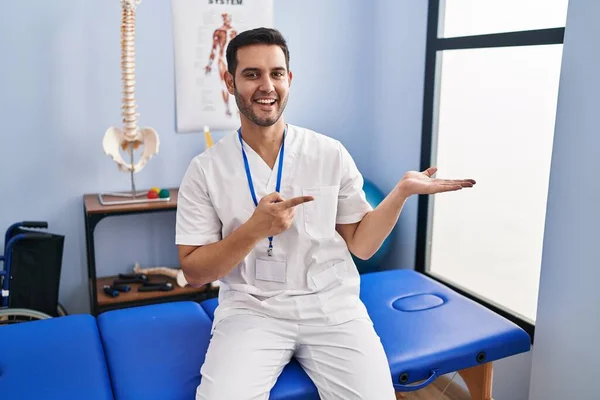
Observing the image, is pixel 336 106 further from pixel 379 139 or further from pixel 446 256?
pixel 446 256

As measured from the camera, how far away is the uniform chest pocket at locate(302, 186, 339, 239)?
1690mm

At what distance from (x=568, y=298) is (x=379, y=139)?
1.53 metres

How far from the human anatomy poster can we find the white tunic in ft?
3.67

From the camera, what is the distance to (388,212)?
1.62 m

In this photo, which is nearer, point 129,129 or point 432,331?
point 432,331

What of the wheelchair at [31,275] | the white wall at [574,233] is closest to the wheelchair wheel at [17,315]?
the wheelchair at [31,275]

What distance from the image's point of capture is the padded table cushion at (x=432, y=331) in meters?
1.63

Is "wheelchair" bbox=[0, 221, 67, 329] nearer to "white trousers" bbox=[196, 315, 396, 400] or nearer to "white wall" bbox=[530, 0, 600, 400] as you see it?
"white trousers" bbox=[196, 315, 396, 400]

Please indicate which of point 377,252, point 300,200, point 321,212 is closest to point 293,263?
point 321,212

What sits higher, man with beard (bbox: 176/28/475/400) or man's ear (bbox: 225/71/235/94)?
man's ear (bbox: 225/71/235/94)

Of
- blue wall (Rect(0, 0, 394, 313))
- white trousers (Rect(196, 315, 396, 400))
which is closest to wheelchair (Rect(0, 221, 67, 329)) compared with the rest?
blue wall (Rect(0, 0, 394, 313))

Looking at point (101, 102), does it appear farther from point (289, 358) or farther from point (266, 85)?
point (289, 358)

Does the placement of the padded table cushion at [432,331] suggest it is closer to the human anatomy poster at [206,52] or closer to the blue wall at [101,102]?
the blue wall at [101,102]

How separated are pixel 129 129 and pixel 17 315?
0.89 metres
